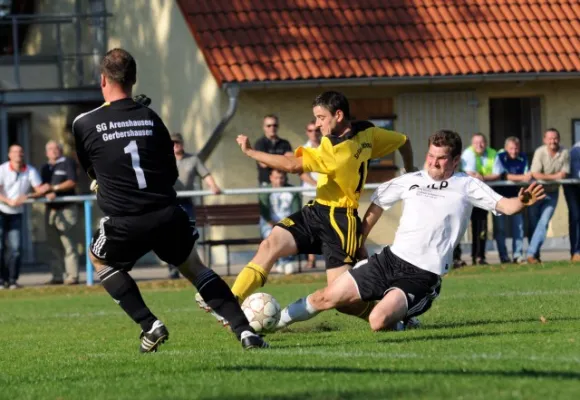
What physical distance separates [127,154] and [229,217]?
12.3 meters

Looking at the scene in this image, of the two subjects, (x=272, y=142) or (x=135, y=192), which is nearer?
(x=135, y=192)

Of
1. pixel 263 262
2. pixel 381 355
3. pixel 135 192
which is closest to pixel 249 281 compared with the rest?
pixel 263 262

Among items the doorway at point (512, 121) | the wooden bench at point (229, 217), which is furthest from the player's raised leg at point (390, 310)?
the doorway at point (512, 121)

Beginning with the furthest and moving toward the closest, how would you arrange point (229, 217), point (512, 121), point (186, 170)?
1. point (512, 121)
2. point (229, 217)
3. point (186, 170)

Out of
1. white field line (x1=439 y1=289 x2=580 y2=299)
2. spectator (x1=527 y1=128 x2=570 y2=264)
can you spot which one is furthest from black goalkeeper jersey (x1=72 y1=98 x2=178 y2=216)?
spectator (x1=527 y1=128 x2=570 y2=264)

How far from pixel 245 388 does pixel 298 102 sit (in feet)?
58.9

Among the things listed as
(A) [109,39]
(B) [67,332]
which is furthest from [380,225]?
(B) [67,332]

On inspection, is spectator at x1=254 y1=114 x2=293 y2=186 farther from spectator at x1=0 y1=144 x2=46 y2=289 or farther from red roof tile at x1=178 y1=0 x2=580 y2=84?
red roof tile at x1=178 y1=0 x2=580 y2=84

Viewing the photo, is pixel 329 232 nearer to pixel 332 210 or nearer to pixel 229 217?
pixel 332 210

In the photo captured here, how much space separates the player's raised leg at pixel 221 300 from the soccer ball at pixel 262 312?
149 centimetres

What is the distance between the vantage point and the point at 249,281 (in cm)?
1111

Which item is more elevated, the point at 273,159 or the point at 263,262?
the point at 273,159

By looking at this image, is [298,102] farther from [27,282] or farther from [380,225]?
[27,282]

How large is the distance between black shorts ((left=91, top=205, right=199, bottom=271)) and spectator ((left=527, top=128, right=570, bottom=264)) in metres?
11.8
